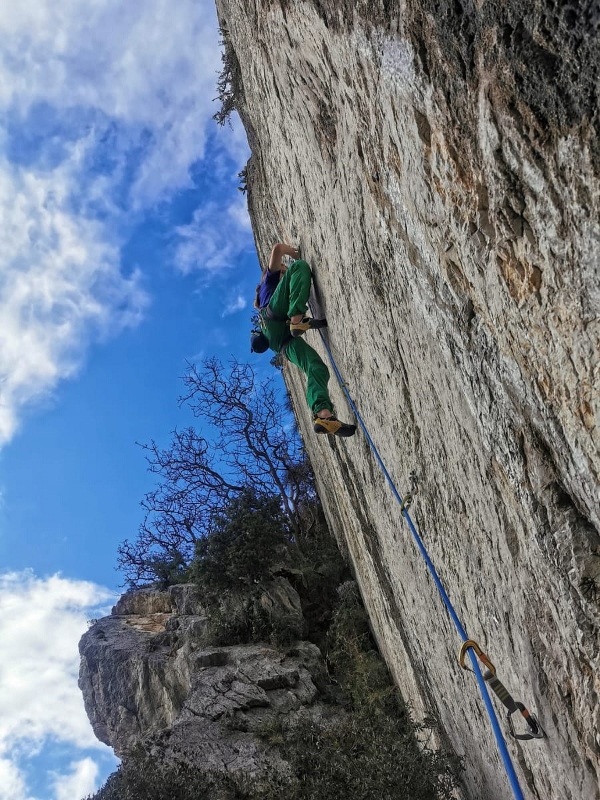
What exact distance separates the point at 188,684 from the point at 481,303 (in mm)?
7152

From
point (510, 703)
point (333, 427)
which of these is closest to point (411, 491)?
point (333, 427)

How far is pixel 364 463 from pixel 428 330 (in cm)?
273

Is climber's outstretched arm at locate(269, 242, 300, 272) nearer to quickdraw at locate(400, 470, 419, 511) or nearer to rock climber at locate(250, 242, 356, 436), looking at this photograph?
rock climber at locate(250, 242, 356, 436)

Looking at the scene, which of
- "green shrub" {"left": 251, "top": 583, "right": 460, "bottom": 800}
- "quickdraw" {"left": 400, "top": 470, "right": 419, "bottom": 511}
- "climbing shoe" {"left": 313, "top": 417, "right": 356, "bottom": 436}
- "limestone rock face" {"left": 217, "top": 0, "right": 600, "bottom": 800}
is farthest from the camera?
"climbing shoe" {"left": 313, "top": 417, "right": 356, "bottom": 436}

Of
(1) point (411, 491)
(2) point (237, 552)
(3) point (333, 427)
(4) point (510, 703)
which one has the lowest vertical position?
(4) point (510, 703)

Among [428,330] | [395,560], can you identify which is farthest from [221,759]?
[428,330]

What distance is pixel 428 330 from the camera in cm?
292

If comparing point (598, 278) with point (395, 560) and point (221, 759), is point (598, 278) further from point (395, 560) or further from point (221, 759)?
point (221, 759)

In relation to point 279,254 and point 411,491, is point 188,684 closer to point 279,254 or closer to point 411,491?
point 411,491

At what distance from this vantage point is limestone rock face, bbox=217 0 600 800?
5.27 ft

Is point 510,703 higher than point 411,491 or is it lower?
lower

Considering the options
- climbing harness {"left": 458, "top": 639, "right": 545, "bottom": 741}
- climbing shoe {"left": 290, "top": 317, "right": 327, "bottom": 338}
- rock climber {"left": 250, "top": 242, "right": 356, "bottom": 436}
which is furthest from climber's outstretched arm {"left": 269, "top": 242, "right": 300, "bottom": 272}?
climbing harness {"left": 458, "top": 639, "right": 545, "bottom": 741}

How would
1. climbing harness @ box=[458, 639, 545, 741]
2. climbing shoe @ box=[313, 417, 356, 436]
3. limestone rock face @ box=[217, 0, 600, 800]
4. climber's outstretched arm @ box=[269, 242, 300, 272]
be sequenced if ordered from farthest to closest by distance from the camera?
climber's outstretched arm @ box=[269, 242, 300, 272] < climbing shoe @ box=[313, 417, 356, 436] < climbing harness @ box=[458, 639, 545, 741] < limestone rock face @ box=[217, 0, 600, 800]

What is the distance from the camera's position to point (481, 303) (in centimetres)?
216
